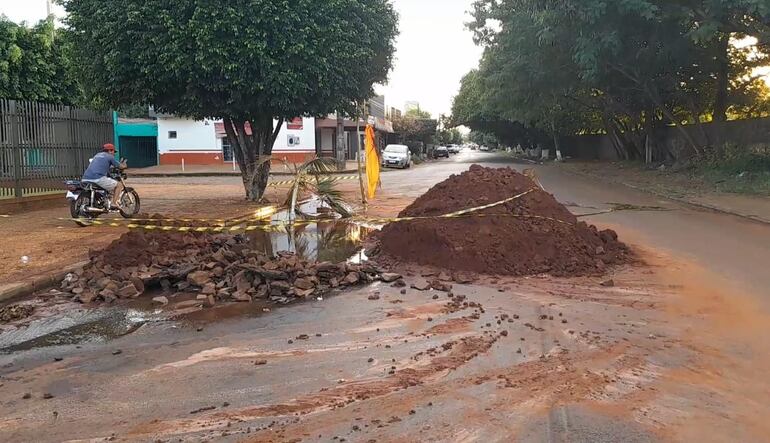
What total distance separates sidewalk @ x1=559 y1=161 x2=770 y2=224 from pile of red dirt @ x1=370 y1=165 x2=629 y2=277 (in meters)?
6.41

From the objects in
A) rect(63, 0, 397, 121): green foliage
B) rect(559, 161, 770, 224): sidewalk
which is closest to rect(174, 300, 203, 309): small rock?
rect(63, 0, 397, 121): green foliage

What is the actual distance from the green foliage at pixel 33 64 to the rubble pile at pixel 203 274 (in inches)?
605

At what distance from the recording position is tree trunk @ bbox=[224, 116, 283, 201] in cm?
1709

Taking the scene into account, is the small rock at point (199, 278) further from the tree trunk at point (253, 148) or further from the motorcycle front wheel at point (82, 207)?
the tree trunk at point (253, 148)

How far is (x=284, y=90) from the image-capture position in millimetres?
13820

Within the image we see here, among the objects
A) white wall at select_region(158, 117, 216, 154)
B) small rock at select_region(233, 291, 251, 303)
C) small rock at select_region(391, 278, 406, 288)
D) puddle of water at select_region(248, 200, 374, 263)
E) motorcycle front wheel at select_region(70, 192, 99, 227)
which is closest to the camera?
small rock at select_region(233, 291, 251, 303)

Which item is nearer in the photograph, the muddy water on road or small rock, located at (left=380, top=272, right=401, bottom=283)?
the muddy water on road

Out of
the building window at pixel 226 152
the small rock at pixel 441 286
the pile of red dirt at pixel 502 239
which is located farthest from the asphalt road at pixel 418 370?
the building window at pixel 226 152

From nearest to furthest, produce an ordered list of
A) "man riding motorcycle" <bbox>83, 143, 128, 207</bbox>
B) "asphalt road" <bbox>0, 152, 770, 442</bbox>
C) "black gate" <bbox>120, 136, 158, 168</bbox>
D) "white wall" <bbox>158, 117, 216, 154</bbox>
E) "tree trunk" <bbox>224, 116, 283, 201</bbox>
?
1. "asphalt road" <bbox>0, 152, 770, 442</bbox>
2. "man riding motorcycle" <bbox>83, 143, 128, 207</bbox>
3. "tree trunk" <bbox>224, 116, 283, 201</bbox>
4. "white wall" <bbox>158, 117, 216, 154</bbox>
5. "black gate" <bbox>120, 136, 158, 168</bbox>

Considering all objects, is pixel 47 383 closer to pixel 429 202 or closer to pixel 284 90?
pixel 429 202

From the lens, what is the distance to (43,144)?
15.4 meters

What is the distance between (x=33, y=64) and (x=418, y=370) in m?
22.9

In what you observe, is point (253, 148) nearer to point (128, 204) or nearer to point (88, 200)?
point (128, 204)

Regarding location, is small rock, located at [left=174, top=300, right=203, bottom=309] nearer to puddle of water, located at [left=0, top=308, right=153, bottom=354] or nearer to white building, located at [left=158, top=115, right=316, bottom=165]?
puddle of water, located at [left=0, top=308, right=153, bottom=354]
